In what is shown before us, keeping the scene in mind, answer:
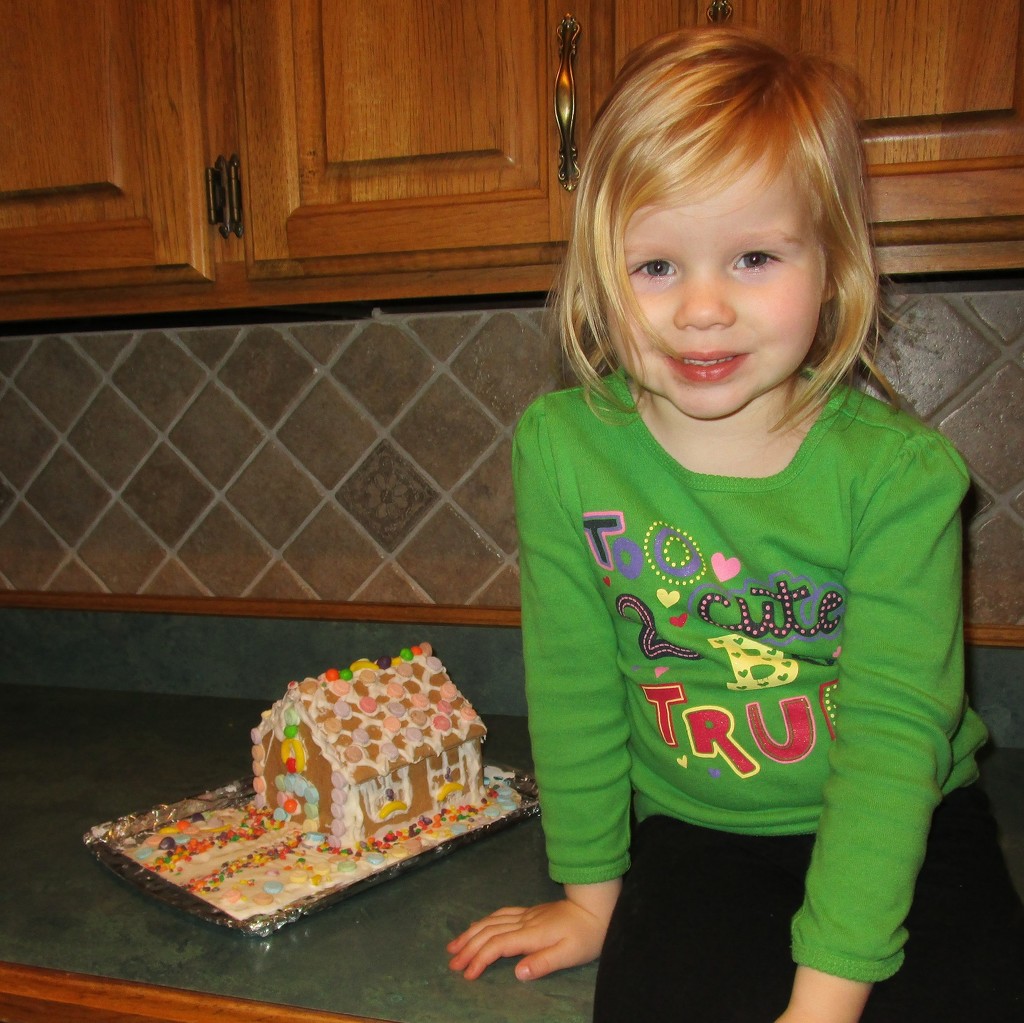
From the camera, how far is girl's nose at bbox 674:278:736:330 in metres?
0.70

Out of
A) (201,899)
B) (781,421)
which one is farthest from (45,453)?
(781,421)

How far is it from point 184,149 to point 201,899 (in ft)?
2.28

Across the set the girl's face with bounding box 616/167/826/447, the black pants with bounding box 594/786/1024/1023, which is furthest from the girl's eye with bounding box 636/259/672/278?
the black pants with bounding box 594/786/1024/1023

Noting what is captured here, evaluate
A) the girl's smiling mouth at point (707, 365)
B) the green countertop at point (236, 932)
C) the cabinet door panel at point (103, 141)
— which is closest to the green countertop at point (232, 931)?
the green countertop at point (236, 932)

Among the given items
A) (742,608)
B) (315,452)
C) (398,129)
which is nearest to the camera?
(742,608)

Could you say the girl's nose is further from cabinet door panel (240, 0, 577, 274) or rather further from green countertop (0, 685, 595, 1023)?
green countertop (0, 685, 595, 1023)

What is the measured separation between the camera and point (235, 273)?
104 centimetres

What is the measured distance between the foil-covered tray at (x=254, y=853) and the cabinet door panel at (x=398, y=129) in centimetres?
54

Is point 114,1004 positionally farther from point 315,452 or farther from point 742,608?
point 315,452

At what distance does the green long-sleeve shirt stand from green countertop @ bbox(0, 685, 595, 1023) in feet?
0.37

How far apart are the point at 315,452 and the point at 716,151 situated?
845mm

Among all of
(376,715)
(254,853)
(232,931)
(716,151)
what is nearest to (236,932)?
(232,931)

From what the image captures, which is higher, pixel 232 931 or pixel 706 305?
pixel 706 305

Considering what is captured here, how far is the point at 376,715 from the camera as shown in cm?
102
